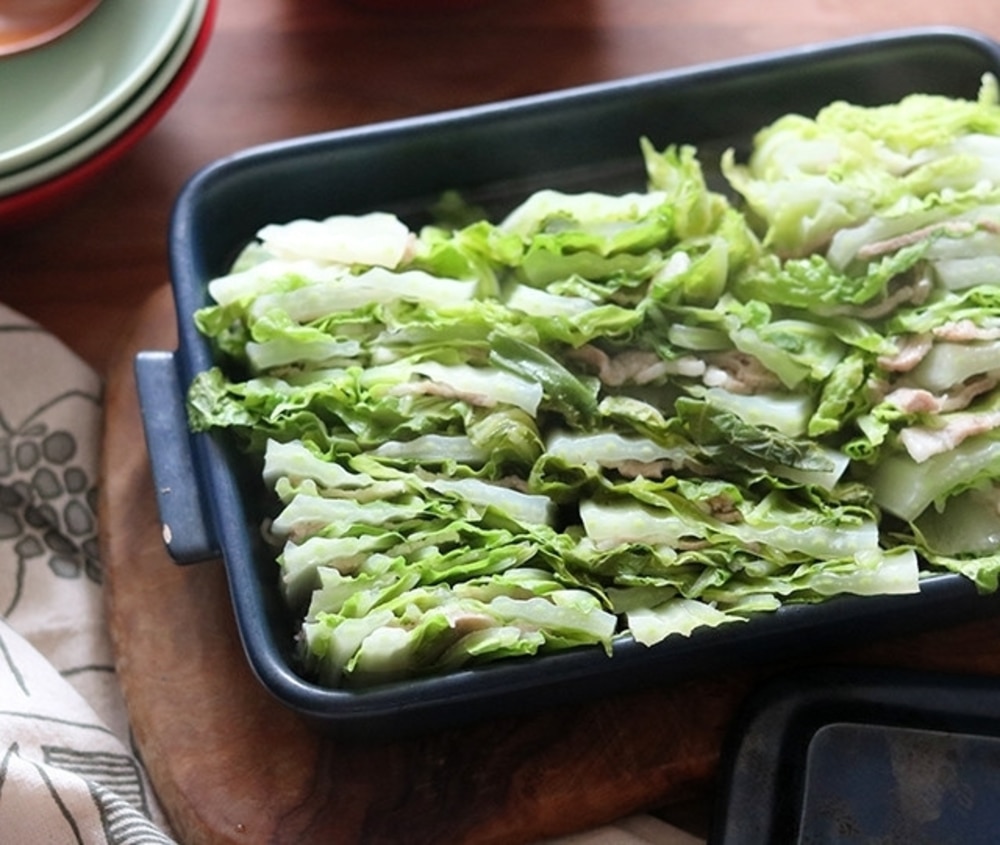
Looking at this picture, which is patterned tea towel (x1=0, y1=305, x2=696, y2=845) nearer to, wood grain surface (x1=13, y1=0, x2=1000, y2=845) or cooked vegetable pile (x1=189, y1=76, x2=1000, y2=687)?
wood grain surface (x1=13, y1=0, x2=1000, y2=845)

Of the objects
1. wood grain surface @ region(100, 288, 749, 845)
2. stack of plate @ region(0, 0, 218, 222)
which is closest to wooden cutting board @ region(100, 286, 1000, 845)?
wood grain surface @ region(100, 288, 749, 845)

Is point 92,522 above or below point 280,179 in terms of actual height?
below

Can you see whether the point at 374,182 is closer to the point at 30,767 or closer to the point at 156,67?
the point at 156,67

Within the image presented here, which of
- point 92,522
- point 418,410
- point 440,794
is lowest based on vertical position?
point 440,794

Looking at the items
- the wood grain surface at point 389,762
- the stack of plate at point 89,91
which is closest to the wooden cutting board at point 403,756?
the wood grain surface at point 389,762

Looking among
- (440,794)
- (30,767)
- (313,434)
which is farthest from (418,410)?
(30,767)

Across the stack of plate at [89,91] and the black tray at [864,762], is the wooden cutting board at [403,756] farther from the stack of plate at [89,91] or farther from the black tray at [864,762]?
the stack of plate at [89,91]
